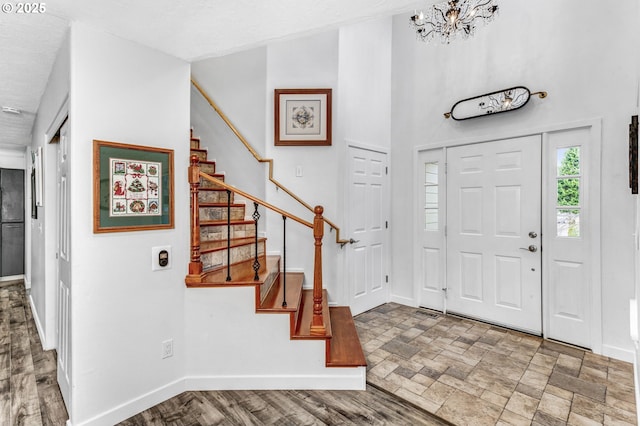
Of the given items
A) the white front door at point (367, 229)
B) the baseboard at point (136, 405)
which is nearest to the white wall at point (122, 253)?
the baseboard at point (136, 405)

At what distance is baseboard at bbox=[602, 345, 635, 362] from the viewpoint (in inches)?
101

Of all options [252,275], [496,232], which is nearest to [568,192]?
[496,232]

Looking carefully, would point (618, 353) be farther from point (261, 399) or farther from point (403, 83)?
point (403, 83)

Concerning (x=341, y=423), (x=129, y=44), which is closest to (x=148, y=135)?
(x=129, y=44)

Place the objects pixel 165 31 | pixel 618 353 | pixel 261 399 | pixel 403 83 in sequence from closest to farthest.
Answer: pixel 165 31 < pixel 261 399 < pixel 618 353 < pixel 403 83

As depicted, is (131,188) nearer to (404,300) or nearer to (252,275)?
(252,275)

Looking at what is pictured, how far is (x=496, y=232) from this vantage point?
3.36 meters

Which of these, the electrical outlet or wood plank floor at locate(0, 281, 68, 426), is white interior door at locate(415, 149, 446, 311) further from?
wood plank floor at locate(0, 281, 68, 426)

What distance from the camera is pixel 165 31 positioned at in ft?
5.90

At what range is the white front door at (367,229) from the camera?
11.9ft

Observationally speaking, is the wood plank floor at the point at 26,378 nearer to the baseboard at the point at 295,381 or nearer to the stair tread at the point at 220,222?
the baseboard at the point at 295,381

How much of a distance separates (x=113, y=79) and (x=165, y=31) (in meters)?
0.44

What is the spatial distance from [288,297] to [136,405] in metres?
1.25

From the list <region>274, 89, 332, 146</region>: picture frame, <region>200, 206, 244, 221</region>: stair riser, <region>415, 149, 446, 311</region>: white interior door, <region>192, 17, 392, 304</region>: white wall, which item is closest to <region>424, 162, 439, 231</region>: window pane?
<region>415, 149, 446, 311</region>: white interior door
